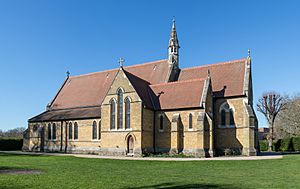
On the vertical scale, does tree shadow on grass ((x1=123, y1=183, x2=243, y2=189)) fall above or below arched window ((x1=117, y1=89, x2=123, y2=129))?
below

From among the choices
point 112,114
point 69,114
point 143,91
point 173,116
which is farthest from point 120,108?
point 69,114

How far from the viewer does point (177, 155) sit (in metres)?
33.5

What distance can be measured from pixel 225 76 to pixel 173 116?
8.81 metres

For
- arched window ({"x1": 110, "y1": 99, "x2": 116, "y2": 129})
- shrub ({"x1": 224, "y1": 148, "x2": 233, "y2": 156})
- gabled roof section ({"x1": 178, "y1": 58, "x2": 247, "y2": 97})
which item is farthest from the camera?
arched window ({"x1": 110, "y1": 99, "x2": 116, "y2": 129})

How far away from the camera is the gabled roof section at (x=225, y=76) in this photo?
119ft

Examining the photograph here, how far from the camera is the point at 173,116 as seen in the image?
35250mm

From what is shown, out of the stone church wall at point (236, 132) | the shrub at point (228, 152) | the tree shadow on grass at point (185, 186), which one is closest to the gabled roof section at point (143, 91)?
the stone church wall at point (236, 132)

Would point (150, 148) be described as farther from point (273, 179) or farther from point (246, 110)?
point (273, 179)

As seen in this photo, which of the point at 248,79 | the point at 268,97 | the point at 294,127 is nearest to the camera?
the point at 248,79

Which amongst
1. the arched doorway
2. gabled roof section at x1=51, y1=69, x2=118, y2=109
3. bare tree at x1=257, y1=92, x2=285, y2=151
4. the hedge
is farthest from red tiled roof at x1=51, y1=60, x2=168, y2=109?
bare tree at x1=257, y1=92, x2=285, y2=151

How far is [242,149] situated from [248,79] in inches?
326

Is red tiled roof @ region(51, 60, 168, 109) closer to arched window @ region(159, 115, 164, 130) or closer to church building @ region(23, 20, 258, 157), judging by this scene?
church building @ region(23, 20, 258, 157)

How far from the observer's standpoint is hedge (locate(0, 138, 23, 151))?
1973 inches

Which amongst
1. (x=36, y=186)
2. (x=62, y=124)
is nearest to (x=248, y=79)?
(x=62, y=124)
